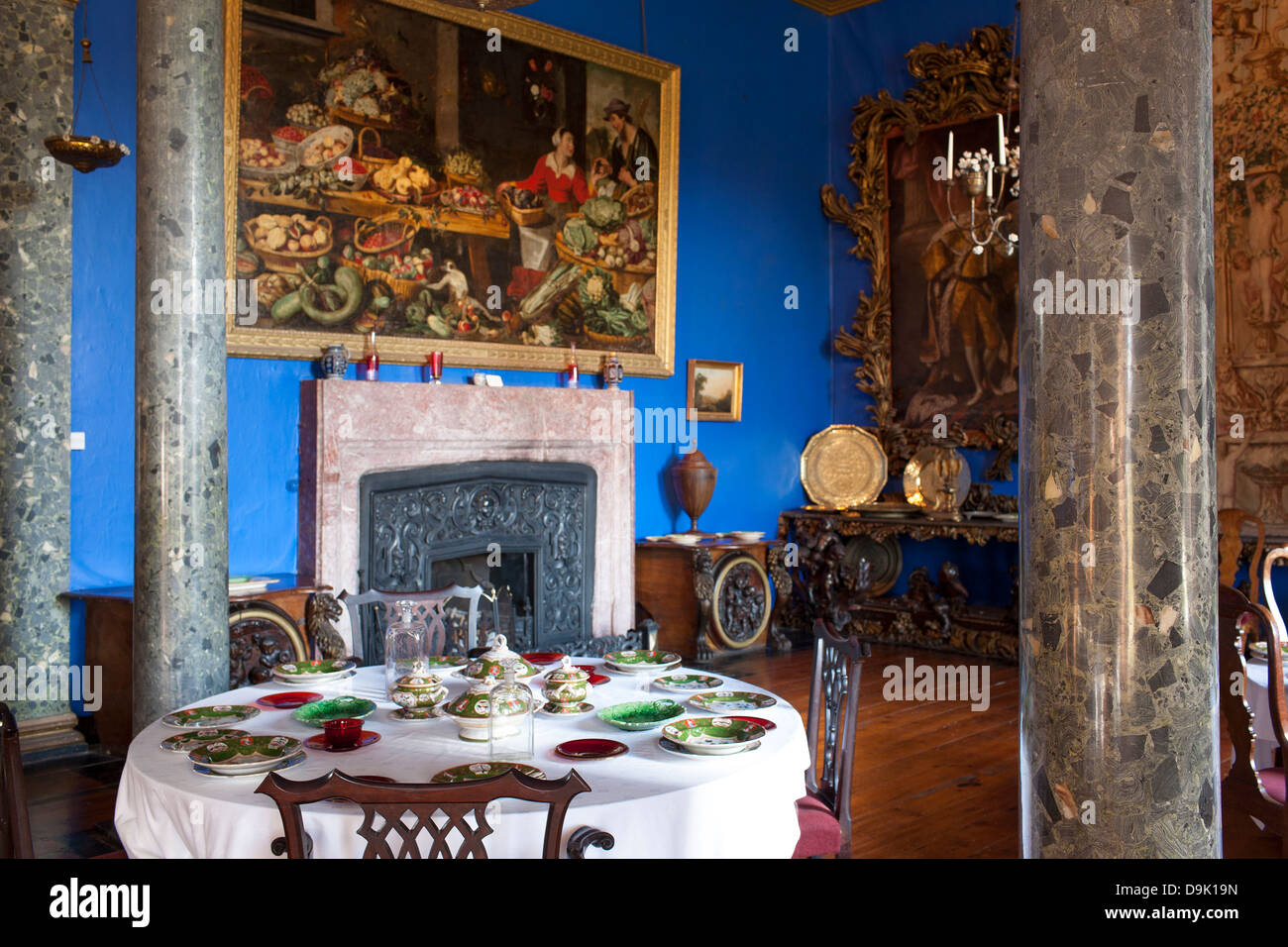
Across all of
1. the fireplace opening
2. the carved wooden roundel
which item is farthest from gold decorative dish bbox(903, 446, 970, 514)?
the fireplace opening

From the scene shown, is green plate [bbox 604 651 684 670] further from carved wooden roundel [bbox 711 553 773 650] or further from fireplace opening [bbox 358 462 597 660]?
carved wooden roundel [bbox 711 553 773 650]

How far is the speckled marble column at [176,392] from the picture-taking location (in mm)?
3543

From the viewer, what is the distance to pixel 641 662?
3.37 m

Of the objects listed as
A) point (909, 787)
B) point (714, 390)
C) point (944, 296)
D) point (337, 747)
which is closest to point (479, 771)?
point (337, 747)

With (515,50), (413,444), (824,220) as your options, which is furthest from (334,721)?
(824,220)

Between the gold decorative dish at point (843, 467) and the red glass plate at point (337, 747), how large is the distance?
636 cm

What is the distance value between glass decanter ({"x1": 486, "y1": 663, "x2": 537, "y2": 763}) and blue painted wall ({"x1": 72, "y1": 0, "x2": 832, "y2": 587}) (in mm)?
3571

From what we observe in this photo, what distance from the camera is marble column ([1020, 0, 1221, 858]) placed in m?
1.78

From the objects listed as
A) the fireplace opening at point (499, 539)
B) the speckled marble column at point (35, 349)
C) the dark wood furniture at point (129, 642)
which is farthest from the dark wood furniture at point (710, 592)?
the speckled marble column at point (35, 349)

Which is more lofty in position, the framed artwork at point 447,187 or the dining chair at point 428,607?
the framed artwork at point 447,187

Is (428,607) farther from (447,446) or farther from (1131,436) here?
(1131,436)

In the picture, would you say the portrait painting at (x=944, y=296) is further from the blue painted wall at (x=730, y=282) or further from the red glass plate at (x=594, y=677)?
the red glass plate at (x=594, y=677)

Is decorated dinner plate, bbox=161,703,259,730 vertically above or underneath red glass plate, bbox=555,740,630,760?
above

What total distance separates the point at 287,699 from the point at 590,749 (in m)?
0.98
